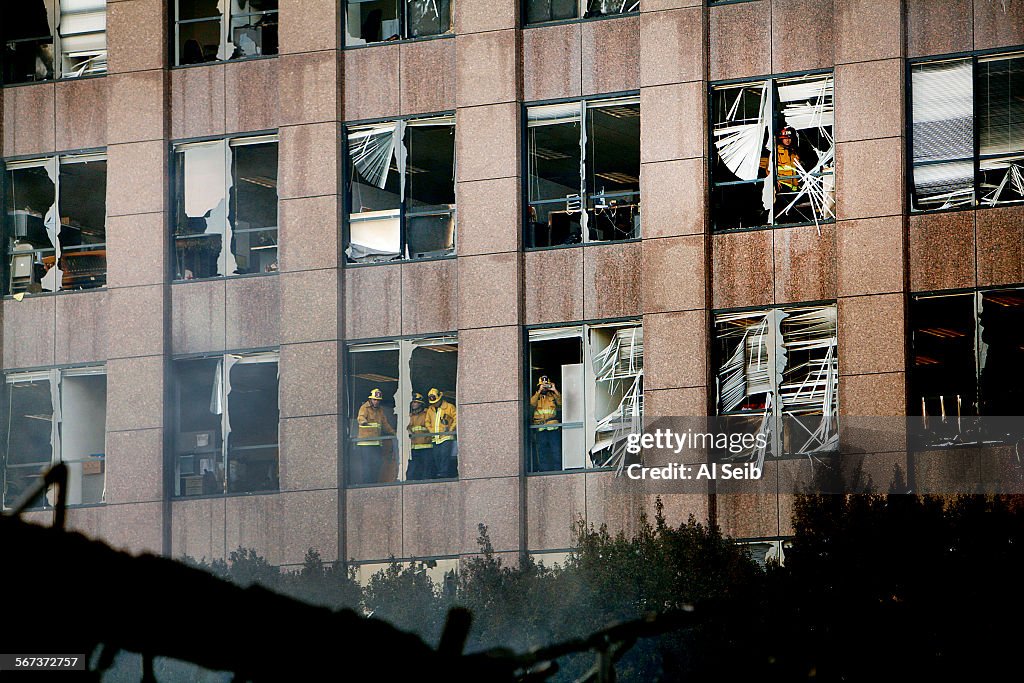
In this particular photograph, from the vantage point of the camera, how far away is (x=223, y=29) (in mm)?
32688

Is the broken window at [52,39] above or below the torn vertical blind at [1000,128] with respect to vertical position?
above

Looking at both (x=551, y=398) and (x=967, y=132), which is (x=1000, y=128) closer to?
(x=967, y=132)

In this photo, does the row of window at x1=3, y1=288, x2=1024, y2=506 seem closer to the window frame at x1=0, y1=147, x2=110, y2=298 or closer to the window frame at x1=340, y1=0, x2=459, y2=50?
the window frame at x1=0, y1=147, x2=110, y2=298

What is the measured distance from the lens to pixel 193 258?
3259 cm

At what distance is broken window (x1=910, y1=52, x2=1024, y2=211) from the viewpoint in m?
26.8

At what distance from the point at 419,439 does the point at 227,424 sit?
4.09m

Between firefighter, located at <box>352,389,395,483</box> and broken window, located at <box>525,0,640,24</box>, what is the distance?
7.77m

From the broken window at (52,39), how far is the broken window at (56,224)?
1871mm

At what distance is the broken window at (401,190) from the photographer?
30.8 meters

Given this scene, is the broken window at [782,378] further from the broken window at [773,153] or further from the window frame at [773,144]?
the broken window at [773,153]

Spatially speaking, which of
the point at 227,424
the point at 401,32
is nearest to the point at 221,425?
the point at 227,424

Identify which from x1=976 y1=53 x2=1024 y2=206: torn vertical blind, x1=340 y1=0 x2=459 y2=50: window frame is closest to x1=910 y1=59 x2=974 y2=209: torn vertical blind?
x1=976 y1=53 x2=1024 y2=206: torn vertical blind

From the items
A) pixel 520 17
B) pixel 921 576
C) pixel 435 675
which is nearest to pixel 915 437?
pixel 921 576

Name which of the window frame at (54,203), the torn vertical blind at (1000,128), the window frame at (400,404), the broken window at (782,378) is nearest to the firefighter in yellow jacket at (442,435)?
the window frame at (400,404)
